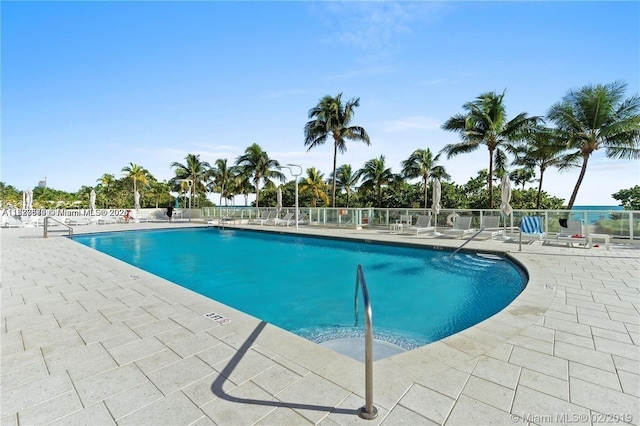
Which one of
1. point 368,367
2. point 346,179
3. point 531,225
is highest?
point 346,179

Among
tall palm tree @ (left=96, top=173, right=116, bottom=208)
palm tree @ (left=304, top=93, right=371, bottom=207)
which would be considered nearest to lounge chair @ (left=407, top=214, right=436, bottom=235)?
palm tree @ (left=304, top=93, right=371, bottom=207)

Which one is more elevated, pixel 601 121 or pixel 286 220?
pixel 601 121

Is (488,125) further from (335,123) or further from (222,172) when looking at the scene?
(222,172)

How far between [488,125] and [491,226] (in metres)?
9.15

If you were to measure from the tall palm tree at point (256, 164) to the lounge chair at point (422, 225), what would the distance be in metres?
17.8

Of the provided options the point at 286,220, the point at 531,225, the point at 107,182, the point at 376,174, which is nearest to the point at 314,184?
the point at 376,174

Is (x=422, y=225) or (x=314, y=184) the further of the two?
(x=314, y=184)

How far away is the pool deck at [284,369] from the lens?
1.89 metres

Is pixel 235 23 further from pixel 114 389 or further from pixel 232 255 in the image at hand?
pixel 114 389

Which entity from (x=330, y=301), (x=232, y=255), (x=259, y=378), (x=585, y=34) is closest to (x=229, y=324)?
(x=259, y=378)

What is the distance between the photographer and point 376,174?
3030cm

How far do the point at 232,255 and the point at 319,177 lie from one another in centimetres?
2219

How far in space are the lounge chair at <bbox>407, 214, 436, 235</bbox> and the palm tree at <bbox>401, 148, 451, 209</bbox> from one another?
15.7 metres

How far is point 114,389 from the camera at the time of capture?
218 centimetres
